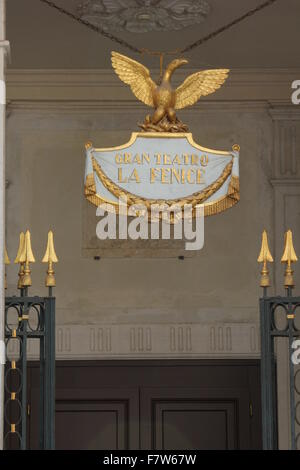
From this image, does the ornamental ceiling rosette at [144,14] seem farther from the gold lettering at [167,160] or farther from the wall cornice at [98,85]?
the gold lettering at [167,160]

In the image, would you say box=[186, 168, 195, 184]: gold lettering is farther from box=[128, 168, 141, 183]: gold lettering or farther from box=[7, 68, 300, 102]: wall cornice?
box=[7, 68, 300, 102]: wall cornice

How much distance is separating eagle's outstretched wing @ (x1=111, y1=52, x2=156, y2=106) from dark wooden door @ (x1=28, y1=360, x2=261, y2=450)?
333 centimetres

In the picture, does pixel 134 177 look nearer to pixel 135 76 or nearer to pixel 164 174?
pixel 164 174

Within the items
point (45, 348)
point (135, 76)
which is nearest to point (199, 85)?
point (135, 76)

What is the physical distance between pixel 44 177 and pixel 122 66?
9.33ft

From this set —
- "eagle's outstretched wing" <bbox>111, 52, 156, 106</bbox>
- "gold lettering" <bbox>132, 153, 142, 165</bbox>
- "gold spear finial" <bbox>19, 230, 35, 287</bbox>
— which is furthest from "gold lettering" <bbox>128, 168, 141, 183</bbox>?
"gold spear finial" <bbox>19, 230, 35, 287</bbox>

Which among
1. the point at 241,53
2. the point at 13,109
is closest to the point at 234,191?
the point at 241,53

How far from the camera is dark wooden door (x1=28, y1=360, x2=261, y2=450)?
12.3 metres

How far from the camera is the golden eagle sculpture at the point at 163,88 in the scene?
32.4ft

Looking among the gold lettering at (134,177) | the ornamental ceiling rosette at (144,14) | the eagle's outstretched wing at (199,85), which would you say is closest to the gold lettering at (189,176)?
the gold lettering at (134,177)

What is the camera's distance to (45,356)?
8.52 metres

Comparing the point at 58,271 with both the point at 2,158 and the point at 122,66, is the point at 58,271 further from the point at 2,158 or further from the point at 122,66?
the point at 2,158

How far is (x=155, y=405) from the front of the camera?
12414 millimetres
